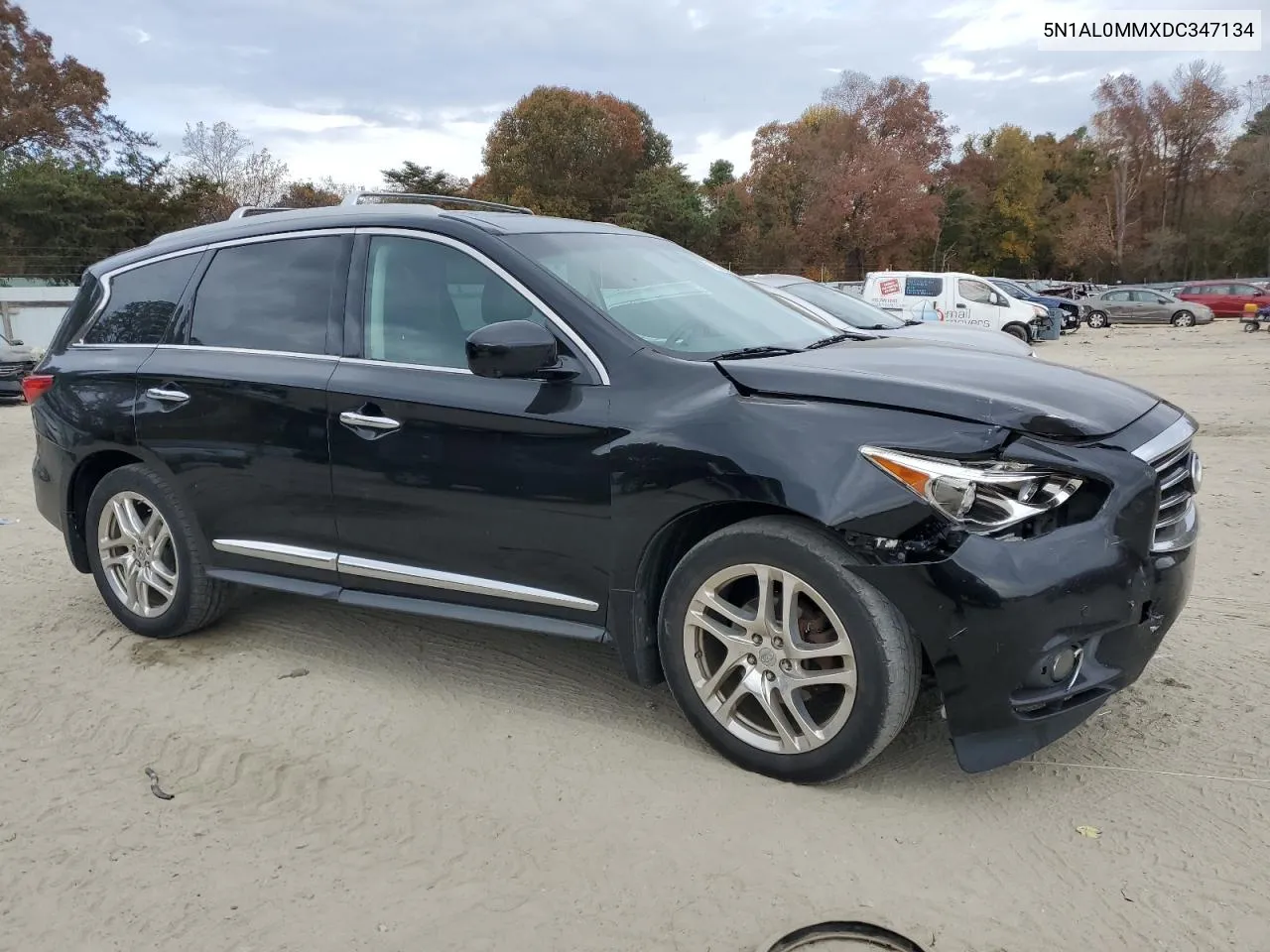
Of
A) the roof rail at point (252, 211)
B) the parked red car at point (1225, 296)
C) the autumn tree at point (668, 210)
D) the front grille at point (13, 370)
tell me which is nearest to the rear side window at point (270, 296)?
the roof rail at point (252, 211)

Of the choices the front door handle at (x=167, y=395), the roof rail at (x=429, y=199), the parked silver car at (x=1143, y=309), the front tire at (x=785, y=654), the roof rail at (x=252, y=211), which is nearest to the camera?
the front tire at (x=785, y=654)

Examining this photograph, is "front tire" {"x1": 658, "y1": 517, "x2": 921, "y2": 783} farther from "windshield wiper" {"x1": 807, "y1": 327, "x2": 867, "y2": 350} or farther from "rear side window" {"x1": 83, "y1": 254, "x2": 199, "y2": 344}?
Result: "rear side window" {"x1": 83, "y1": 254, "x2": 199, "y2": 344}

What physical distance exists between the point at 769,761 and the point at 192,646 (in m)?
2.79

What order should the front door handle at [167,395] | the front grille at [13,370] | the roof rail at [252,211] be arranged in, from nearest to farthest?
the front door handle at [167,395] < the roof rail at [252,211] < the front grille at [13,370]

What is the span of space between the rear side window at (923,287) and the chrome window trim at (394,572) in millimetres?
21060

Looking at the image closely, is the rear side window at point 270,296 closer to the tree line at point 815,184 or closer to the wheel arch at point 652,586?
the wheel arch at point 652,586

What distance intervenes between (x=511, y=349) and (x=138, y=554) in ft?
7.81

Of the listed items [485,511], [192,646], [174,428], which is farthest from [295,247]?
[192,646]

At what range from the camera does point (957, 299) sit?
2388cm

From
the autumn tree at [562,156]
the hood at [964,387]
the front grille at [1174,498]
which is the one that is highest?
the autumn tree at [562,156]

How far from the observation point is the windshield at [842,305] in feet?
32.2

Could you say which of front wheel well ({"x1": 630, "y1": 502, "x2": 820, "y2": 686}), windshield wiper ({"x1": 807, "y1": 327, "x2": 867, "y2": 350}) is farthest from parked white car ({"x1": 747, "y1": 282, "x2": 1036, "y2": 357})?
front wheel well ({"x1": 630, "y1": 502, "x2": 820, "y2": 686})

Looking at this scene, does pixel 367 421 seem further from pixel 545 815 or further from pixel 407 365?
pixel 545 815

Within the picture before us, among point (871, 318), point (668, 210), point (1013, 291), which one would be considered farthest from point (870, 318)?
point (668, 210)
